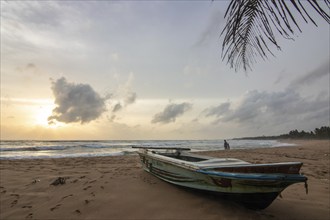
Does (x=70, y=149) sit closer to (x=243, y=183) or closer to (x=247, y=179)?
(x=243, y=183)

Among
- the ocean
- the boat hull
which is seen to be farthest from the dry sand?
the ocean

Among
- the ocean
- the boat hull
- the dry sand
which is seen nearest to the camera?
the boat hull

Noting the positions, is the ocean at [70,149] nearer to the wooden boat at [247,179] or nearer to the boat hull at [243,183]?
the boat hull at [243,183]

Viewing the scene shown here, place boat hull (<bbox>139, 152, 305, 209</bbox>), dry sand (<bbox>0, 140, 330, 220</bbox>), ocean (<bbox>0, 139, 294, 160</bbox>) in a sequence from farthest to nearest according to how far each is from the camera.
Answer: ocean (<bbox>0, 139, 294, 160</bbox>) < dry sand (<bbox>0, 140, 330, 220</bbox>) < boat hull (<bbox>139, 152, 305, 209</bbox>)

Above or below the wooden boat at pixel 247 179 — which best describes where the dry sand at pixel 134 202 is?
below

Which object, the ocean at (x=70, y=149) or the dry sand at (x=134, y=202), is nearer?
the dry sand at (x=134, y=202)

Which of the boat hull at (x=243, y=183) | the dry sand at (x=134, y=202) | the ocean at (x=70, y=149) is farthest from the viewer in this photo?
the ocean at (x=70, y=149)

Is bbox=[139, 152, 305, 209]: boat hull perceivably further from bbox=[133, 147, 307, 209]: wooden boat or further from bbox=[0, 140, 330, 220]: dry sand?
bbox=[0, 140, 330, 220]: dry sand

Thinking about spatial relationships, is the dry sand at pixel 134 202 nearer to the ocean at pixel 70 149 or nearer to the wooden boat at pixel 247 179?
the wooden boat at pixel 247 179

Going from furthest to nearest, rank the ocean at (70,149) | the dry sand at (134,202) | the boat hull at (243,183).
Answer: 1. the ocean at (70,149)
2. the dry sand at (134,202)
3. the boat hull at (243,183)

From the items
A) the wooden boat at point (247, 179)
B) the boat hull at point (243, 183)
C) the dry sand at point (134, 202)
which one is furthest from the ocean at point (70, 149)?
the wooden boat at point (247, 179)

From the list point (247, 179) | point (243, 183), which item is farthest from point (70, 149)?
point (247, 179)

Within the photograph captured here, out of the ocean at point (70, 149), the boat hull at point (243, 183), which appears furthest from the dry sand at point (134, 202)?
the ocean at point (70, 149)

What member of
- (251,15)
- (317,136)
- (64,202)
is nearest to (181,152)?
(64,202)
